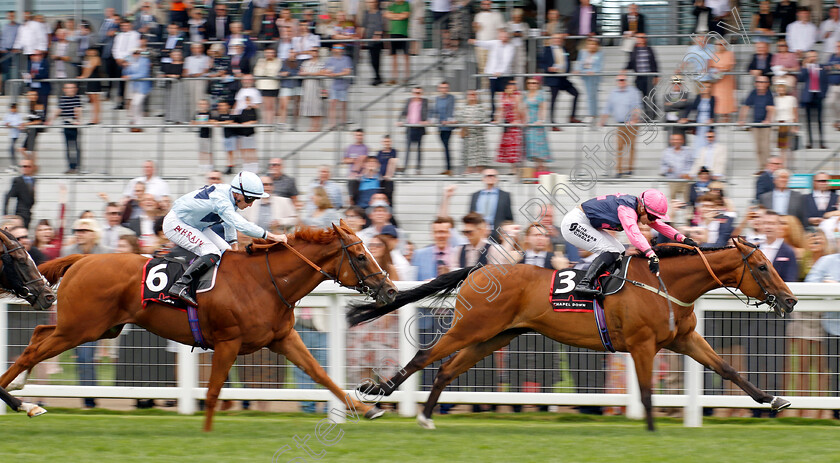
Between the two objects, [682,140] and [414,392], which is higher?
[682,140]

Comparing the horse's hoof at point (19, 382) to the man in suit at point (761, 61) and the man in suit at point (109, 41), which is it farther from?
the man in suit at point (761, 61)

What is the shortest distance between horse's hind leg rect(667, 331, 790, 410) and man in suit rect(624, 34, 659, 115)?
15.2ft

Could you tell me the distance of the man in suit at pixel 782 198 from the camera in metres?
9.38

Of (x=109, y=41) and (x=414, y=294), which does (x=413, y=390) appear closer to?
(x=414, y=294)

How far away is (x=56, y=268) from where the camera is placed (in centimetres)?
712

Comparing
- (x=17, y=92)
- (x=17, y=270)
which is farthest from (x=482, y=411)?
(x=17, y=92)

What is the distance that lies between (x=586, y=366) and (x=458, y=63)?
5966mm

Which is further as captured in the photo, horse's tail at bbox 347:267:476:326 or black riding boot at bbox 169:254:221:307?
horse's tail at bbox 347:267:476:326

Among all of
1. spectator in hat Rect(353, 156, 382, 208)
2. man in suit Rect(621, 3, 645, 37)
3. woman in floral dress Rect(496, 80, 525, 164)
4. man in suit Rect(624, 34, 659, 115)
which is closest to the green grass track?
spectator in hat Rect(353, 156, 382, 208)

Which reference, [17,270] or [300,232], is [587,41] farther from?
[17,270]

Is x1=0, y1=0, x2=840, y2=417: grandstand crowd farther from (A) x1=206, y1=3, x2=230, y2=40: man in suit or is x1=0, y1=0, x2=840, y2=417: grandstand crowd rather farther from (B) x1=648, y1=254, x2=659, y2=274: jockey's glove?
(B) x1=648, y1=254, x2=659, y2=274: jockey's glove

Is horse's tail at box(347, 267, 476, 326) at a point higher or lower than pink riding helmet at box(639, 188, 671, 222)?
lower

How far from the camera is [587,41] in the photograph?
11656 millimetres

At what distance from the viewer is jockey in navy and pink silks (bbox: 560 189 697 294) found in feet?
22.6
